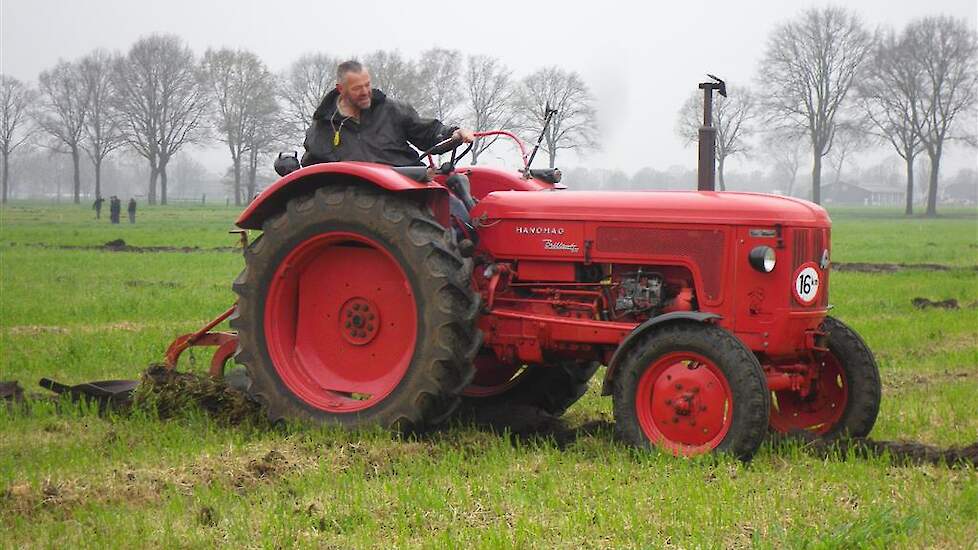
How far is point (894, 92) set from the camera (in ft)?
194

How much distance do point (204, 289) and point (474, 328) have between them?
907cm

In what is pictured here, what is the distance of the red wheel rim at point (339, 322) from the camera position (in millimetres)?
5992

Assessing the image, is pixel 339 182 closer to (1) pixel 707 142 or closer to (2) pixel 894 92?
(1) pixel 707 142

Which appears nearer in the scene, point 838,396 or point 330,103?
point 838,396

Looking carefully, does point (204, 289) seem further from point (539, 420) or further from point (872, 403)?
point (872, 403)

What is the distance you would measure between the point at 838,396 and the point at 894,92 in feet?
190

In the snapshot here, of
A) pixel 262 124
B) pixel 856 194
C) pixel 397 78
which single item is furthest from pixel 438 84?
pixel 856 194

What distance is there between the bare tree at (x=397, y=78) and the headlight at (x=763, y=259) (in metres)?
37.4

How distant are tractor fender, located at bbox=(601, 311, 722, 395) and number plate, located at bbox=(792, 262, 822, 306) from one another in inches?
19.4

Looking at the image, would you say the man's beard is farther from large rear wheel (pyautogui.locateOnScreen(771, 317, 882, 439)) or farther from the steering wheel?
large rear wheel (pyautogui.locateOnScreen(771, 317, 882, 439))

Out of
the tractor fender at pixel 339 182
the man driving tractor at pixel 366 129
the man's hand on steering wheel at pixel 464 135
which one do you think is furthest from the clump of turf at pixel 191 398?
the man's hand on steering wheel at pixel 464 135

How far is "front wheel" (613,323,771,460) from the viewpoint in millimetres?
4980

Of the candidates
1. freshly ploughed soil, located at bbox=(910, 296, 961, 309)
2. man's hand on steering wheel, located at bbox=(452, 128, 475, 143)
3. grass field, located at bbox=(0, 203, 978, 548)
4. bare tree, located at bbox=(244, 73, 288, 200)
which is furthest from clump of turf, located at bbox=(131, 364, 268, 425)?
bare tree, located at bbox=(244, 73, 288, 200)

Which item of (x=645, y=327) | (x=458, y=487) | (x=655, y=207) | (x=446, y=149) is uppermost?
(x=446, y=149)
